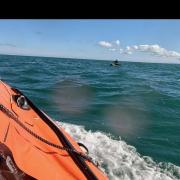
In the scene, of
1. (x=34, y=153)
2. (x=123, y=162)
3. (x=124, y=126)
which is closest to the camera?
(x=34, y=153)

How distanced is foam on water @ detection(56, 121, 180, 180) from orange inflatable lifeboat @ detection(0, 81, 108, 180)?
2.07 m

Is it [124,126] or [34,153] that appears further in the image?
[124,126]

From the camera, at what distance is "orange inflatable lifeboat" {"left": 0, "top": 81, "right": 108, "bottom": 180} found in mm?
2200

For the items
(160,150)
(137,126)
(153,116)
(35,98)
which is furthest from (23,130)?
(35,98)

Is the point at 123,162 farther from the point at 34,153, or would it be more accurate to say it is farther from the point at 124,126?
the point at 34,153

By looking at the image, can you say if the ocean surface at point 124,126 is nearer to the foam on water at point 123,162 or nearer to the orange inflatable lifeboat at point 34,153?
the foam on water at point 123,162

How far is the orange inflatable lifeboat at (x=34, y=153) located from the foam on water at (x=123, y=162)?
2072 millimetres

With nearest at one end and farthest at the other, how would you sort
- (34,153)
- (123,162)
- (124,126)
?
(34,153) < (123,162) < (124,126)

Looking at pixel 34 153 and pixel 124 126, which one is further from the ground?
pixel 34 153

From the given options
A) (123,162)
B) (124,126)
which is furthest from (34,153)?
(124,126)

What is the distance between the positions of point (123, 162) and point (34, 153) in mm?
3242

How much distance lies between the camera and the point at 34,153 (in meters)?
2.38

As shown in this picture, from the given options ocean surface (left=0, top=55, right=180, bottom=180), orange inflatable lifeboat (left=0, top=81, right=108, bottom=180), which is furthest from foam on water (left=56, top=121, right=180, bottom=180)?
orange inflatable lifeboat (left=0, top=81, right=108, bottom=180)
